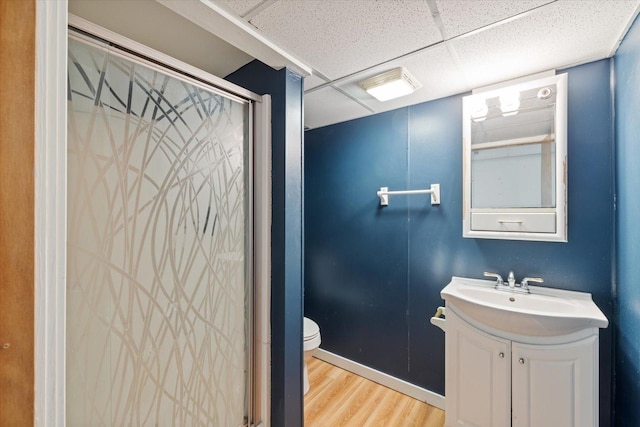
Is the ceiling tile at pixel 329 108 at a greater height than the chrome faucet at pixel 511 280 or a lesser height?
greater

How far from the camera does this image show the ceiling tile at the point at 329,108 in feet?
5.96

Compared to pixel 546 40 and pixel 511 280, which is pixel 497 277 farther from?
pixel 546 40

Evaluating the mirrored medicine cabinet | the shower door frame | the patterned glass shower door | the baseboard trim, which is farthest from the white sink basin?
the shower door frame

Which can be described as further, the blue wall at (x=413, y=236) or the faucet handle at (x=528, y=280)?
the faucet handle at (x=528, y=280)

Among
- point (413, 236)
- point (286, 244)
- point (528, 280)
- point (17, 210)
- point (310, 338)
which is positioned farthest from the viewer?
point (413, 236)

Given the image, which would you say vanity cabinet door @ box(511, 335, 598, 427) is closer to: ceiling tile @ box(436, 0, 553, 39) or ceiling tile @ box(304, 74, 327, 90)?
ceiling tile @ box(436, 0, 553, 39)

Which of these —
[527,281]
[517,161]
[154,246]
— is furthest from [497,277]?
[154,246]

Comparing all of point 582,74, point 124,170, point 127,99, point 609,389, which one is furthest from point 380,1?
point 609,389

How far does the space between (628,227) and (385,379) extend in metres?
1.69

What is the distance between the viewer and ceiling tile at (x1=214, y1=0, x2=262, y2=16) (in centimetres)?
100

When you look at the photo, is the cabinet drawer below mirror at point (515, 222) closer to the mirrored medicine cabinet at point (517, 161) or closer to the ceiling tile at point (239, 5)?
the mirrored medicine cabinet at point (517, 161)

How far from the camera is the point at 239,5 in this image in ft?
3.36

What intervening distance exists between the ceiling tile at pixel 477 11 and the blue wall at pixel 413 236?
713 millimetres

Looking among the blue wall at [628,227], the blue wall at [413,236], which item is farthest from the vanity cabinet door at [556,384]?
the blue wall at [413,236]
